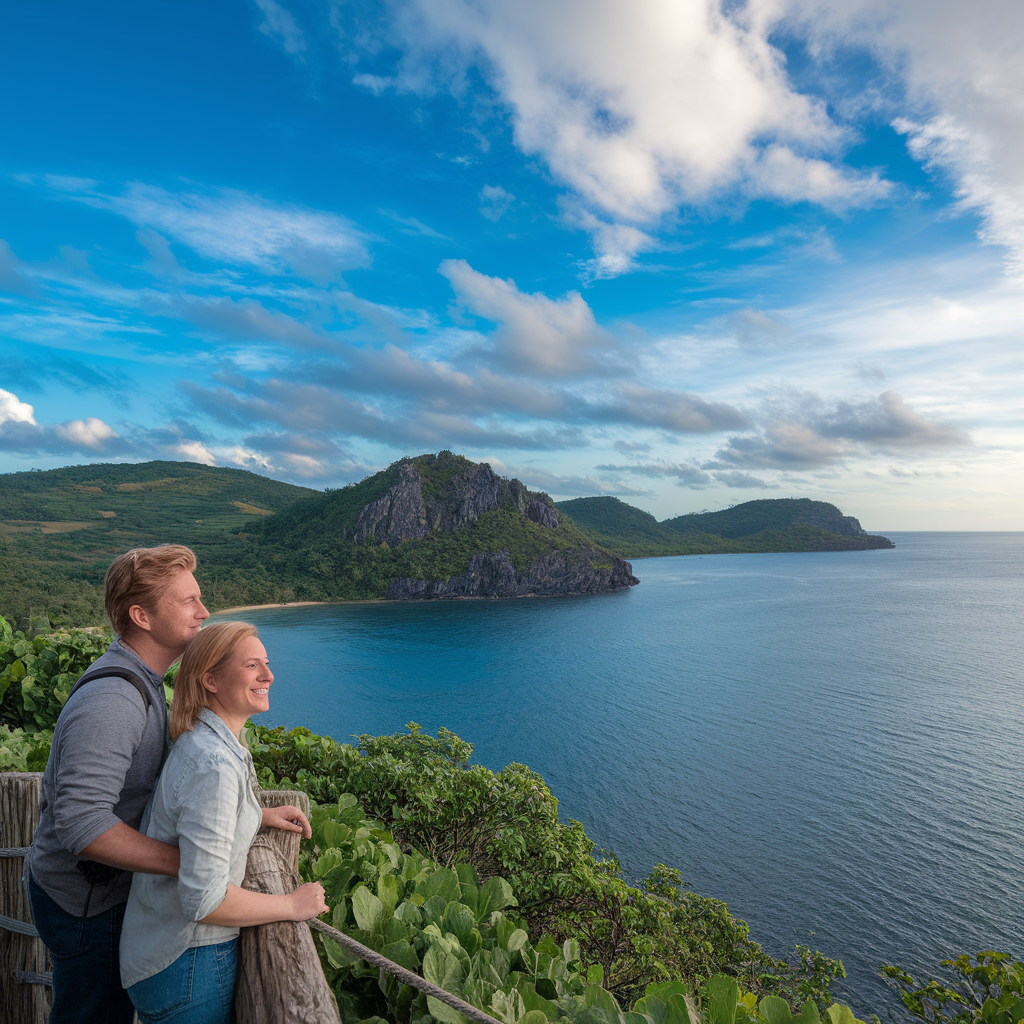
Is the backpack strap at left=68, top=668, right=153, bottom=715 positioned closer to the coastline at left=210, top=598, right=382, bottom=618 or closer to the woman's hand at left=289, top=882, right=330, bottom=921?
the woman's hand at left=289, top=882, right=330, bottom=921

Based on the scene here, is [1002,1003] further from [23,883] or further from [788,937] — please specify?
[788,937]

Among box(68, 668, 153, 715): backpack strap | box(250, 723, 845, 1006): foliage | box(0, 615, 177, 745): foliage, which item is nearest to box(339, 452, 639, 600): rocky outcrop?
box(250, 723, 845, 1006): foliage

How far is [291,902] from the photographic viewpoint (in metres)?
2.07

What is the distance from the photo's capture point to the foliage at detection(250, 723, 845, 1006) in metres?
7.42

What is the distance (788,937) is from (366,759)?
2047cm

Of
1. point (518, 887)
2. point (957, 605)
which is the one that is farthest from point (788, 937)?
point (957, 605)

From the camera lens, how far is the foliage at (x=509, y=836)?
24.3ft

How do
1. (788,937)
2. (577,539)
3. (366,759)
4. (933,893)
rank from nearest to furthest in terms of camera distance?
(366,759)
(788,937)
(933,893)
(577,539)

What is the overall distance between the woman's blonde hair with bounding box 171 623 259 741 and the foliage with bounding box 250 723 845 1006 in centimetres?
395

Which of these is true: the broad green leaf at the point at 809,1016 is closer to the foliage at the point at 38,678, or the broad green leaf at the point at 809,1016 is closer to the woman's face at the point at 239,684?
the woman's face at the point at 239,684

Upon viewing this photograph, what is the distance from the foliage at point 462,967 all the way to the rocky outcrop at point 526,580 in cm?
11286

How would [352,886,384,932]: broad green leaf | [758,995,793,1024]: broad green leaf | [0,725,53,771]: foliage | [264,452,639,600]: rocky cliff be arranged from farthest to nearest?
[264,452,639,600]: rocky cliff
[0,725,53,771]: foliage
[352,886,384,932]: broad green leaf
[758,995,793,1024]: broad green leaf

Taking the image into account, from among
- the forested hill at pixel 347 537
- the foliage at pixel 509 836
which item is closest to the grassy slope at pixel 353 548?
the forested hill at pixel 347 537

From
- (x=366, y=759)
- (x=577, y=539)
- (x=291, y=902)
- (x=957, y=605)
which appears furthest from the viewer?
(x=577, y=539)
